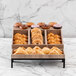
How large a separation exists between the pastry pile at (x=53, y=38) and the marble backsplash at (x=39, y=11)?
0.89 metres

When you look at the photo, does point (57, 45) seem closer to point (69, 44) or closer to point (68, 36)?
point (69, 44)

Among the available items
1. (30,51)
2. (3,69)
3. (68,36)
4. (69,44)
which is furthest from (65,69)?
(68,36)

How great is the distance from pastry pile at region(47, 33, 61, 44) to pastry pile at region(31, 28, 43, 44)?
0.28 feet

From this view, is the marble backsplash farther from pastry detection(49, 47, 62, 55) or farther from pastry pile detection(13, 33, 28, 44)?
pastry detection(49, 47, 62, 55)

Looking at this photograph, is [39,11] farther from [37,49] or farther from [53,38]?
[37,49]

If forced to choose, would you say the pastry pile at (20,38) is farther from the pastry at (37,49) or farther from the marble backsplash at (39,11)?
the marble backsplash at (39,11)

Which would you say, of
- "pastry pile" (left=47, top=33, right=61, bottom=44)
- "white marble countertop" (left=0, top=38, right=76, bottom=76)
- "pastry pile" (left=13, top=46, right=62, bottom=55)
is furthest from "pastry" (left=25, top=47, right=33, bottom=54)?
"pastry pile" (left=47, top=33, right=61, bottom=44)

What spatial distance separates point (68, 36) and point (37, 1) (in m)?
0.62

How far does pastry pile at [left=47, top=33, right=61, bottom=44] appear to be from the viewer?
121 inches

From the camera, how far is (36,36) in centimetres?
307

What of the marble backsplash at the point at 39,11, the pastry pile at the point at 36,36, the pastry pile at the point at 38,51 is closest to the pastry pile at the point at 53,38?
the pastry pile at the point at 36,36

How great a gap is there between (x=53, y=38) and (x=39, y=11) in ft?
3.17

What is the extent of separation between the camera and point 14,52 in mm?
2914

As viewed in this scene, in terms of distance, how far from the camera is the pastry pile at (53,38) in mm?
3061
